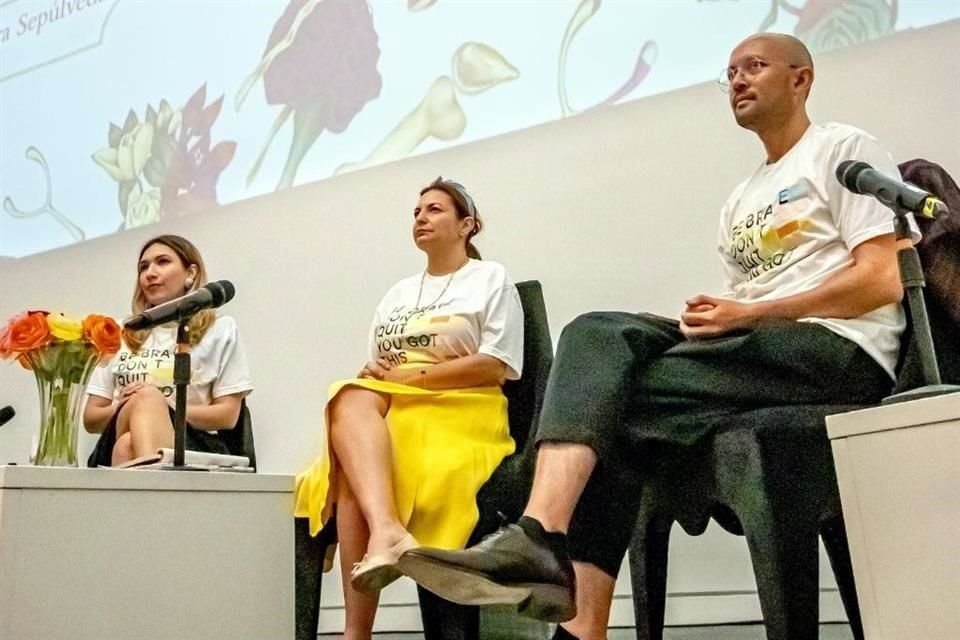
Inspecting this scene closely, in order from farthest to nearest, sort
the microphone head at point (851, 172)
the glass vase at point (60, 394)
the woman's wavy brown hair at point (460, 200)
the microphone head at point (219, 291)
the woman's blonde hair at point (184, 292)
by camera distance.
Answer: the woman's blonde hair at point (184, 292), the woman's wavy brown hair at point (460, 200), the microphone head at point (219, 291), the glass vase at point (60, 394), the microphone head at point (851, 172)

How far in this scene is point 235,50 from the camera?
9.97ft

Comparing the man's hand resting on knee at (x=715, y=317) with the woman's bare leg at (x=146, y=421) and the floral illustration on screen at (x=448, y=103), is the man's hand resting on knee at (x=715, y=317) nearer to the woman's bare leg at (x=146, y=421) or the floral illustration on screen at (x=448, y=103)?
the woman's bare leg at (x=146, y=421)

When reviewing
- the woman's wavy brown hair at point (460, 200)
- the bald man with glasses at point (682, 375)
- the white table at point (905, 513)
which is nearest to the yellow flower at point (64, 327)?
the bald man with glasses at point (682, 375)

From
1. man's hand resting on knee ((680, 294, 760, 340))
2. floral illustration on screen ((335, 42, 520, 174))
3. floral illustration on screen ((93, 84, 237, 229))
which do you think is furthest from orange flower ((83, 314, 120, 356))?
floral illustration on screen ((93, 84, 237, 229))

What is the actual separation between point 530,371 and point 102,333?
2.57 ft

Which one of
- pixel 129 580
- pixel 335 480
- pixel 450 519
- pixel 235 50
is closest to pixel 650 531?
pixel 450 519

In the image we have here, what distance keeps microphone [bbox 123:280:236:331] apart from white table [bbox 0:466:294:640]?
262mm

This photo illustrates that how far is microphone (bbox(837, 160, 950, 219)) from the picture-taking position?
1163mm

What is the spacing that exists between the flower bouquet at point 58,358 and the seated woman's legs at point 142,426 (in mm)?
290

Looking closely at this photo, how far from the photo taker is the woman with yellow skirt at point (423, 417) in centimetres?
168

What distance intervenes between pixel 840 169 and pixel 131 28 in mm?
2588

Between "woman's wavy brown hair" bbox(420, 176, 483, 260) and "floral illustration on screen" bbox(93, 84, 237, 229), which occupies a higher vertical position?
"floral illustration on screen" bbox(93, 84, 237, 229)

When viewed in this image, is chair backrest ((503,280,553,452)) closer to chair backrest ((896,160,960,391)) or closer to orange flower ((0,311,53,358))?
chair backrest ((896,160,960,391))

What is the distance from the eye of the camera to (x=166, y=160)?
3.17 meters
